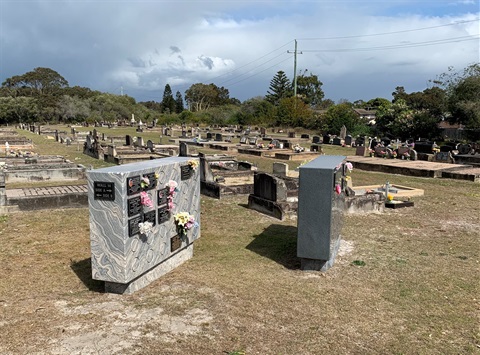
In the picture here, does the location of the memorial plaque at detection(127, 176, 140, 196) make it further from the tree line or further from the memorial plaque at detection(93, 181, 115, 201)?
the tree line

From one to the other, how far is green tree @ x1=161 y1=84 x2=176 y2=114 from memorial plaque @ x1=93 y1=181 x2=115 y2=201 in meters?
95.6

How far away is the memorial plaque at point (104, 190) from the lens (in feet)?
16.7

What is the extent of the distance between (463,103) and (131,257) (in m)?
33.3

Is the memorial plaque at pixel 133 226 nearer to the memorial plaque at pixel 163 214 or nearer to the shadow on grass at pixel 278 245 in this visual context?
the memorial plaque at pixel 163 214

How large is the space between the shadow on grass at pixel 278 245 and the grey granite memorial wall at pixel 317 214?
419 millimetres

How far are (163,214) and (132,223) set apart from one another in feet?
2.59

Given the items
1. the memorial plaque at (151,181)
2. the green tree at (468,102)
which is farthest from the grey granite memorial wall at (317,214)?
the green tree at (468,102)

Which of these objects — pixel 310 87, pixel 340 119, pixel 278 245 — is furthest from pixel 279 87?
pixel 278 245

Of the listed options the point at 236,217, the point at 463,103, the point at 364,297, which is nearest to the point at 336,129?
the point at 463,103

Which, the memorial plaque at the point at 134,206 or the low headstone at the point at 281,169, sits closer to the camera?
the memorial plaque at the point at 134,206

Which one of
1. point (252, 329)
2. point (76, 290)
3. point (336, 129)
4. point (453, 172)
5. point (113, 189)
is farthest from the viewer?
point (336, 129)

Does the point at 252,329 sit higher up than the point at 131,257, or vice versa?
the point at 131,257

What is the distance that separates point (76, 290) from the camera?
5609 millimetres

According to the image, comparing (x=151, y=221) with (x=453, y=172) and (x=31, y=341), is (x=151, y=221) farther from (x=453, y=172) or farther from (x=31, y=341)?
(x=453, y=172)
